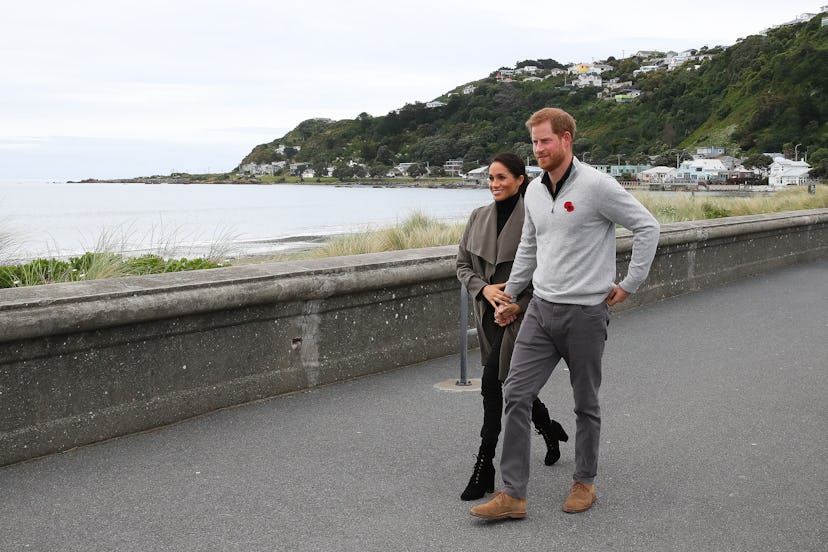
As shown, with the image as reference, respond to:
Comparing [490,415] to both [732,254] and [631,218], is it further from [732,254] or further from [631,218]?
[732,254]

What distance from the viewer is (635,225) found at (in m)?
4.14

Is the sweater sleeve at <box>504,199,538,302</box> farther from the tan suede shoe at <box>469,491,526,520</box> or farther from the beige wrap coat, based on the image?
the tan suede shoe at <box>469,491,526,520</box>

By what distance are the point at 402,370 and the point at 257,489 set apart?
2807mm

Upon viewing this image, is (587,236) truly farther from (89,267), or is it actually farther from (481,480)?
(89,267)

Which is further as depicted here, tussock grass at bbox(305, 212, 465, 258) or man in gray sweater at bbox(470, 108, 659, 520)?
tussock grass at bbox(305, 212, 465, 258)

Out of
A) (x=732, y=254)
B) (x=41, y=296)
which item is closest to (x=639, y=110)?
(x=732, y=254)

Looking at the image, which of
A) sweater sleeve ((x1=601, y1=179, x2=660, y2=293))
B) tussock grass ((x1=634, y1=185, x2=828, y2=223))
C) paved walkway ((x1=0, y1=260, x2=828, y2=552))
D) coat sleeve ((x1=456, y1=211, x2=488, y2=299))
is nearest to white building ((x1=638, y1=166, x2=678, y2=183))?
tussock grass ((x1=634, y1=185, x2=828, y2=223))

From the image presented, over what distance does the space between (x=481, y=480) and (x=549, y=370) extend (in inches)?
24.7

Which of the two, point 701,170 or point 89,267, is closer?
point 89,267

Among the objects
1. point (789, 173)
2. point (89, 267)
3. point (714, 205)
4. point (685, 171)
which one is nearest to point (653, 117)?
point (685, 171)

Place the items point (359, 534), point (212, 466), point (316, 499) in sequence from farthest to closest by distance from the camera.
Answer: point (212, 466), point (316, 499), point (359, 534)

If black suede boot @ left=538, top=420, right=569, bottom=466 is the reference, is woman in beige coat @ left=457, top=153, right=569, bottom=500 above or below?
above

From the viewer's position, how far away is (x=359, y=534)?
394cm

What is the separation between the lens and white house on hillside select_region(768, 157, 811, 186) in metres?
92.1
